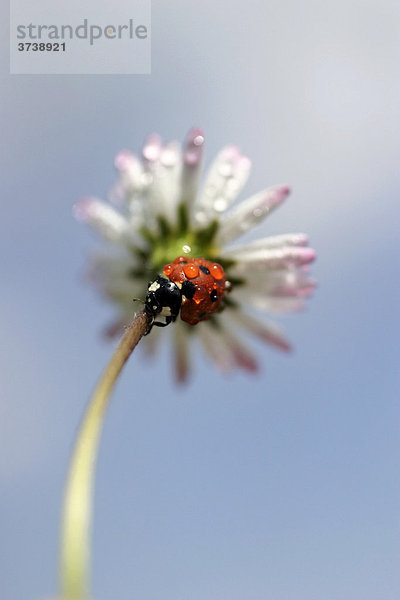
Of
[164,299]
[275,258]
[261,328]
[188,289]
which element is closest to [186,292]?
[188,289]

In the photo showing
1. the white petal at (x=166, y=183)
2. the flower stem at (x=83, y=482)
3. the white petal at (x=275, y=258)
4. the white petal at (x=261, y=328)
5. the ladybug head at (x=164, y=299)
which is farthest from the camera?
the white petal at (x=261, y=328)

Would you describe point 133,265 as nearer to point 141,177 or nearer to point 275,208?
point 141,177

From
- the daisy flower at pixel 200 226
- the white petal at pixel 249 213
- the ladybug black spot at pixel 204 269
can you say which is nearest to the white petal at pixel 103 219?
the daisy flower at pixel 200 226

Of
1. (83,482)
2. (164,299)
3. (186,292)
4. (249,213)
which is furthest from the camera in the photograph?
(249,213)

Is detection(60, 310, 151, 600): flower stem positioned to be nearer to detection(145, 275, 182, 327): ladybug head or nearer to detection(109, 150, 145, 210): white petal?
detection(145, 275, 182, 327): ladybug head

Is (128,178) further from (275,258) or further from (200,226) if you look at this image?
(275,258)

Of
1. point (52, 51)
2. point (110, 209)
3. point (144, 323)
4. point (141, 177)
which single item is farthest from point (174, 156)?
point (144, 323)

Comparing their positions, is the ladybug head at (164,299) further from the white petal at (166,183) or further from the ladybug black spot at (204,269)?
the white petal at (166,183)
